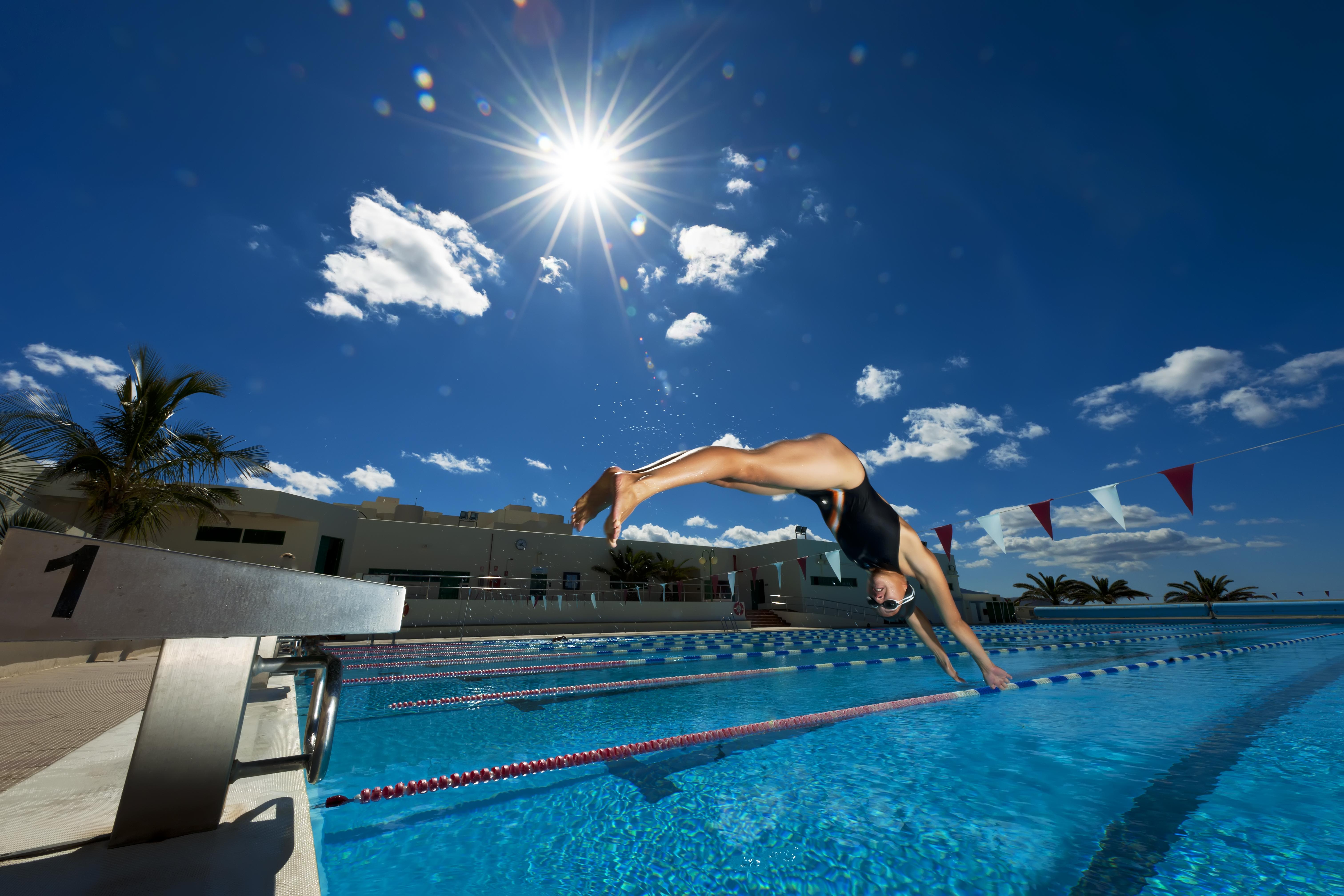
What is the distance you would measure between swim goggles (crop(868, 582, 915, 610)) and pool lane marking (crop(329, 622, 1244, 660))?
9878 mm

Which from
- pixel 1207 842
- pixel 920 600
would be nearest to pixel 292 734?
pixel 1207 842

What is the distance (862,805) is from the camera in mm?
3447

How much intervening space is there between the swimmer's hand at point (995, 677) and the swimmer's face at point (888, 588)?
3.78 feet

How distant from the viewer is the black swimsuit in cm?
369

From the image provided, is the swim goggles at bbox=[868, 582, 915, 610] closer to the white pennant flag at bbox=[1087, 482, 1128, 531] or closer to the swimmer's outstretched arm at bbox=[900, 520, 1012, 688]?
the swimmer's outstretched arm at bbox=[900, 520, 1012, 688]

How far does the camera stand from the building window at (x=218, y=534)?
1775 centimetres

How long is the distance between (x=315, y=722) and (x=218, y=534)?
2129 cm

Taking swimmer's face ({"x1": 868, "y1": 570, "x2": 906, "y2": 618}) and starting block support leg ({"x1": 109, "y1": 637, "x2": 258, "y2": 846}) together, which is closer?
starting block support leg ({"x1": 109, "y1": 637, "x2": 258, "y2": 846})

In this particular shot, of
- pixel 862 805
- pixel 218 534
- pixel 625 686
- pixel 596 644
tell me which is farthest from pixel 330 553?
pixel 862 805

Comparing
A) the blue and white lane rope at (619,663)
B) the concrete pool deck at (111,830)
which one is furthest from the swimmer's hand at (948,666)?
the blue and white lane rope at (619,663)

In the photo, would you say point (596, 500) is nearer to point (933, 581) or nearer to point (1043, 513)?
point (933, 581)

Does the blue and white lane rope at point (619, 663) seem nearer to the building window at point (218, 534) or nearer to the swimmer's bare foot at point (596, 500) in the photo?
the swimmer's bare foot at point (596, 500)

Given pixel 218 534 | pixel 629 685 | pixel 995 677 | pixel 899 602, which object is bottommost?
pixel 629 685

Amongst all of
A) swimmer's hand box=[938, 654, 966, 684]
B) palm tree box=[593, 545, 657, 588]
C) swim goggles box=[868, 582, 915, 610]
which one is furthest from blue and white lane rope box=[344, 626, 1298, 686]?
palm tree box=[593, 545, 657, 588]
